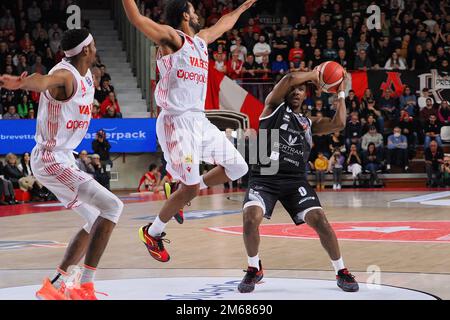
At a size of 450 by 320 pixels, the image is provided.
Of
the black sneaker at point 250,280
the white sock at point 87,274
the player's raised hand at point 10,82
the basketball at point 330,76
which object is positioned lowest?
Answer: the black sneaker at point 250,280

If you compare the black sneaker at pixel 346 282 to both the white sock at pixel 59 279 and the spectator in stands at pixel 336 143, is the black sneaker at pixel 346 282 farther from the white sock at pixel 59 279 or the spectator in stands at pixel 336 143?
the spectator in stands at pixel 336 143

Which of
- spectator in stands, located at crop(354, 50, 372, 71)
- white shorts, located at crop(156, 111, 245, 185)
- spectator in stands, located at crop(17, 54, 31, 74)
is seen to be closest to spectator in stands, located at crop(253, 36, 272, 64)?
spectator in stands, located at crop(354, 50, 372, 71)

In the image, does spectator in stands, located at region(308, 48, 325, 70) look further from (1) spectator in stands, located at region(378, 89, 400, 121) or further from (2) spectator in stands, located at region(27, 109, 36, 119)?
(2) spectator in stands, located at region(27, 109, 36, 119)

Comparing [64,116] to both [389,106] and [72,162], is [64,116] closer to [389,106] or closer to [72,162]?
[72,162]

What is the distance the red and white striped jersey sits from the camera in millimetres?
6258

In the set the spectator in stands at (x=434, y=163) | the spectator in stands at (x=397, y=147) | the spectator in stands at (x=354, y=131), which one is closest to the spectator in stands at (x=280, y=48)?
the spectator in stands at (x=354, y=131)

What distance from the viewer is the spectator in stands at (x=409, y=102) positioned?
23266 millimetres

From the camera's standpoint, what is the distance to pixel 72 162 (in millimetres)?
6453

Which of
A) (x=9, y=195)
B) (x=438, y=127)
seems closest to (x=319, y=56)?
(x=438, y=127)

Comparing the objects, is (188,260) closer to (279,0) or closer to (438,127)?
(438,127)

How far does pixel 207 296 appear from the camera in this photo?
646 centimetres

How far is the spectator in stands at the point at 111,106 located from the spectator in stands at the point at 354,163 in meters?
6.17

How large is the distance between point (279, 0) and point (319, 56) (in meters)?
5.36

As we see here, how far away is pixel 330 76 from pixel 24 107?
1580 cm
